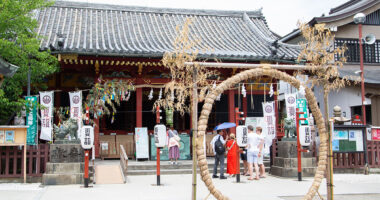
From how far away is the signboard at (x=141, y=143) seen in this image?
1438 centimetres

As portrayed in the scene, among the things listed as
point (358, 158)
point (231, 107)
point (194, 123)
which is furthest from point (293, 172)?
point (194, 123)

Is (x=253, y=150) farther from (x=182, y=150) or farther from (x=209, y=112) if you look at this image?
(x=209, y=112)

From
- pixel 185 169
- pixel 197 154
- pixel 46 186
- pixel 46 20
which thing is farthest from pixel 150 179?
pixel 46 20

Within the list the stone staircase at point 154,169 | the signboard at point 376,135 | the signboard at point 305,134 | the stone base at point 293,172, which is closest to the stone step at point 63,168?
the stone staircase at point 154,169

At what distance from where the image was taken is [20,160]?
11219 millimetres

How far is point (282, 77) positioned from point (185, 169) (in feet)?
23.6

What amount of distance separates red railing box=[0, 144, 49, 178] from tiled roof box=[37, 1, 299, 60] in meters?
3.85

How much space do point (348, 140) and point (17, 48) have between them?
460 inches

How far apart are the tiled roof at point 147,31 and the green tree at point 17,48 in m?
1.46

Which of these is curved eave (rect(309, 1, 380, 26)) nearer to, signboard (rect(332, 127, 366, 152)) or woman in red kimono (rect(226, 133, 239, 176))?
signboard (rect(332, 127, 366, 152))

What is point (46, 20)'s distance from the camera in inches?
680

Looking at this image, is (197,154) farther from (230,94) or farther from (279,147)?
(230,94)

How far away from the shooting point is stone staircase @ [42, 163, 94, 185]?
10391mm

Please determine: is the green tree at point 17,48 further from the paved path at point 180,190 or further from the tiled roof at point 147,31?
the paved path at point 180,190
